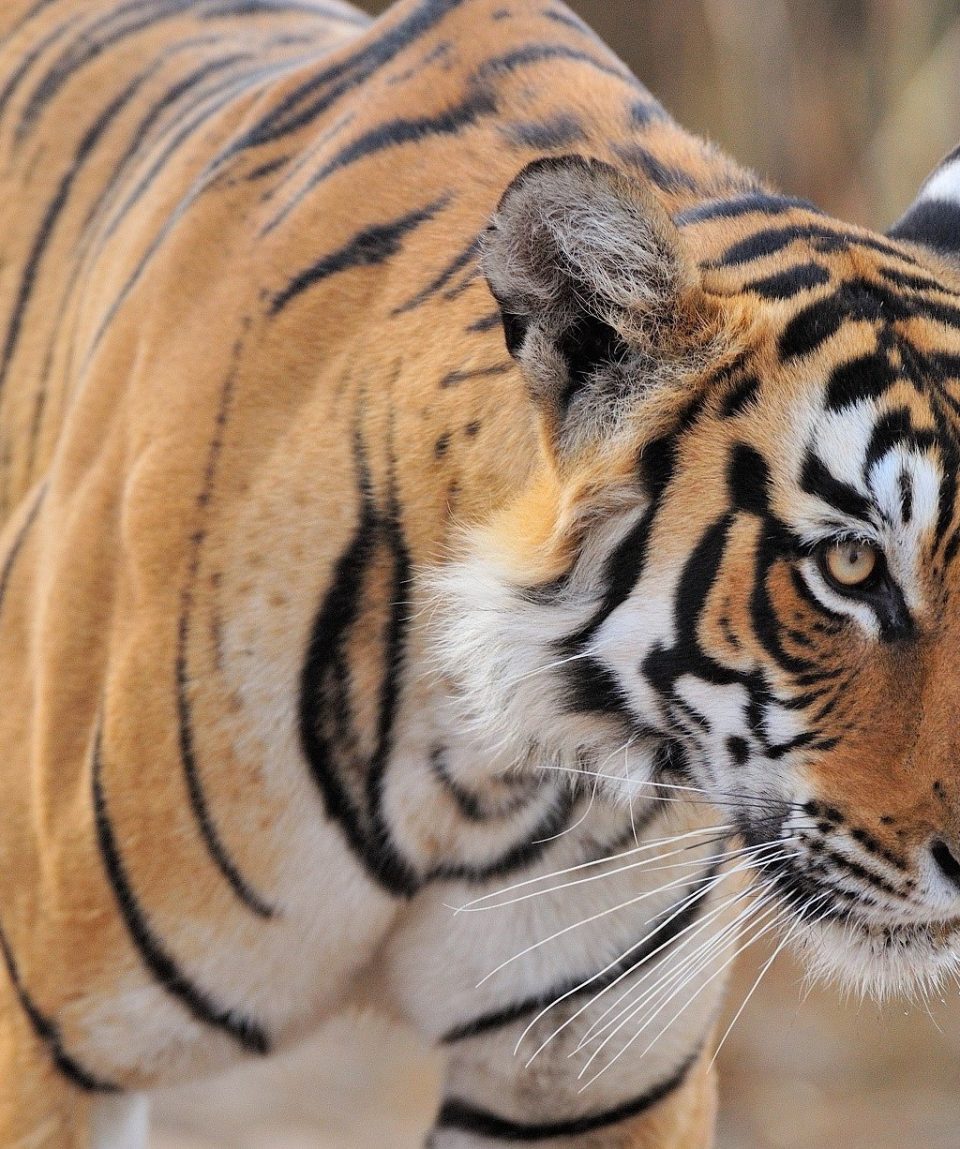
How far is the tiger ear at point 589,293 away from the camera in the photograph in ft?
4.65

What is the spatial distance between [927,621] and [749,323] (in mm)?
310

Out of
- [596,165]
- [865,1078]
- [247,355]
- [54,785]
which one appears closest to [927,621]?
[596,165]

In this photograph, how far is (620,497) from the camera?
1516 millimetres

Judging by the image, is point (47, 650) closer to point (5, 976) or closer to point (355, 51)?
point (5, 976)

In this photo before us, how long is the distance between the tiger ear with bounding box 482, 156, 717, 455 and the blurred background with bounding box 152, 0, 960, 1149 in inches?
62.4

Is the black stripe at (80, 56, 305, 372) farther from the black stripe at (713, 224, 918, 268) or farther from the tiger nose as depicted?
the tiger nose

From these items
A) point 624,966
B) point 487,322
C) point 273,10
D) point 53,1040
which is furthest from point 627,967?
point 273,10

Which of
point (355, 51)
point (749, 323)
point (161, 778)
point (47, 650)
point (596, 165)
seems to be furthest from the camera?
point (355, 51)

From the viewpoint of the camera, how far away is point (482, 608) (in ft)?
5.31

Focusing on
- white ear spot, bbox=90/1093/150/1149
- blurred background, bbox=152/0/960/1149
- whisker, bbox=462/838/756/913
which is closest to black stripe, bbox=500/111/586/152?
whisker, bbox=462/838/756/913

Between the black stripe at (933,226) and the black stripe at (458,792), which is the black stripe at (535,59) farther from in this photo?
the black stripe at (458,792)

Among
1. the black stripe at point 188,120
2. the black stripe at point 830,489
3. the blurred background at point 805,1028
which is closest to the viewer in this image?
the black stripe at point 830,489

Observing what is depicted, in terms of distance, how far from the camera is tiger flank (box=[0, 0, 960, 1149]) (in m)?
1.45

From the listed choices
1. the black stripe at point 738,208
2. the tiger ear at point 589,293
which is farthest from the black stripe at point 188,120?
the tiger ear at point 589,293
